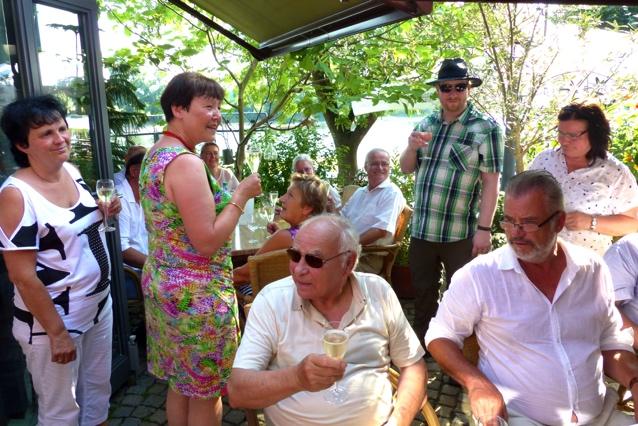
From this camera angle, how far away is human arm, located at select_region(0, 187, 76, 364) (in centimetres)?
205

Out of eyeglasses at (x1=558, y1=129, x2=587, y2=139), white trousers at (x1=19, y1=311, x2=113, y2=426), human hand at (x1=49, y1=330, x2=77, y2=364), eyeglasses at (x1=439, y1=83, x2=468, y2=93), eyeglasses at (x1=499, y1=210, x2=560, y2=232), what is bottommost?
white trousers at (x1=19, y1=311, x2=113, y2=426)

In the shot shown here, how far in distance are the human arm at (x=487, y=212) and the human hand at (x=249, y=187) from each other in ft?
5.90

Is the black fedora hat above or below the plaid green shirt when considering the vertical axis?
above

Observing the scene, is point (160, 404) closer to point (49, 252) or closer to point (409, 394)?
point (49, 252)

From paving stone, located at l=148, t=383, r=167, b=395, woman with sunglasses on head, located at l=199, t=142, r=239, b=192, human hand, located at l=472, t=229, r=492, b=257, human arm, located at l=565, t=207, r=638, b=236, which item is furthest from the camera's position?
woman with sunglasses on head, located at l=199, t=142, r=239, b=192

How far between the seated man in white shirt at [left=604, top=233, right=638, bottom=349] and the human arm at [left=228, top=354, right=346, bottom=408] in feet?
5.19

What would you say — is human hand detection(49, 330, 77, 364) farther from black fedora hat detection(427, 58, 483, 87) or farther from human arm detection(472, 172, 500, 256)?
black fedora hat detection(427, 58, 483, 87)

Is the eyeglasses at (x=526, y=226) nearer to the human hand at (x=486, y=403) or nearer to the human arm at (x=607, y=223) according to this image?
the human hand at (x=486, y=403)

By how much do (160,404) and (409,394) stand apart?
7.09 ft

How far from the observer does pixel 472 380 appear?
6.37 ft

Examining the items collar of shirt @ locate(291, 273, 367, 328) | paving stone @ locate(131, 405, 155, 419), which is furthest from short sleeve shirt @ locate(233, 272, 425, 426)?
paving stone @ locate(131, 405, 155, 419)

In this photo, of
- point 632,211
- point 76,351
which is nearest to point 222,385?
point 76,351

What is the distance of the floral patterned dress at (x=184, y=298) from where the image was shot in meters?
2.07

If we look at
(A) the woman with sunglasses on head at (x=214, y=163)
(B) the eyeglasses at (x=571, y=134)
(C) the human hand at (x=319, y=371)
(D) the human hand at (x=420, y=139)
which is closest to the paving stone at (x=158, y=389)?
(A) the woman with sunglasses on head at (x=214, y=163)
